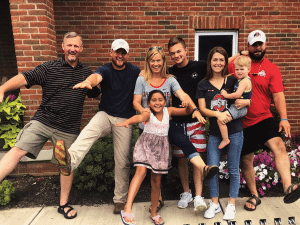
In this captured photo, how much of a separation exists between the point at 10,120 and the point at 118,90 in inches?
86.4

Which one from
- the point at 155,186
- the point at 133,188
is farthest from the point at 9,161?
the point at 155,186

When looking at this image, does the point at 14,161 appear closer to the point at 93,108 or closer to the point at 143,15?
the point at 93,108

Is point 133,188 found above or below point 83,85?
below

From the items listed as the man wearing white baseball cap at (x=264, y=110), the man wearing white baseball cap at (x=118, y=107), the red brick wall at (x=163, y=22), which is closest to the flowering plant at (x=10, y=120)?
the red brick wall at (x=163, y=22)

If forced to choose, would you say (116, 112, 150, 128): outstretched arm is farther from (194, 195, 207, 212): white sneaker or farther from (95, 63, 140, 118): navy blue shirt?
(194, 195, 207, 212): white sneaker

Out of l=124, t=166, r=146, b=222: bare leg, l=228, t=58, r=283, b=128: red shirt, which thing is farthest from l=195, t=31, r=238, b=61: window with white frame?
l=124, t=166, r=146, b=222: bare leg

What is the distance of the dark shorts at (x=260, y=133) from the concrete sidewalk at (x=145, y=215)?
78 centimetres

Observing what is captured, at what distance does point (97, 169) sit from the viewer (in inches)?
130

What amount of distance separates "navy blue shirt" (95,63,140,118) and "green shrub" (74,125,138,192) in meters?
0.72

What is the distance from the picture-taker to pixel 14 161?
2623mm

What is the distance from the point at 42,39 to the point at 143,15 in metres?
1.99

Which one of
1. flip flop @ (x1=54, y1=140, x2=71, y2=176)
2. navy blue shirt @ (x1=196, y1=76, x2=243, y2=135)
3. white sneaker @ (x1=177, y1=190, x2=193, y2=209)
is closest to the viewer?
flip flop @ (x1=54, y1=140, x2=71, y2=176)

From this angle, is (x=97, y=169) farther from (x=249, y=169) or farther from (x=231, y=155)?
(x=249, y=169)

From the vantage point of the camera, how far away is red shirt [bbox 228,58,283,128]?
2.74m
